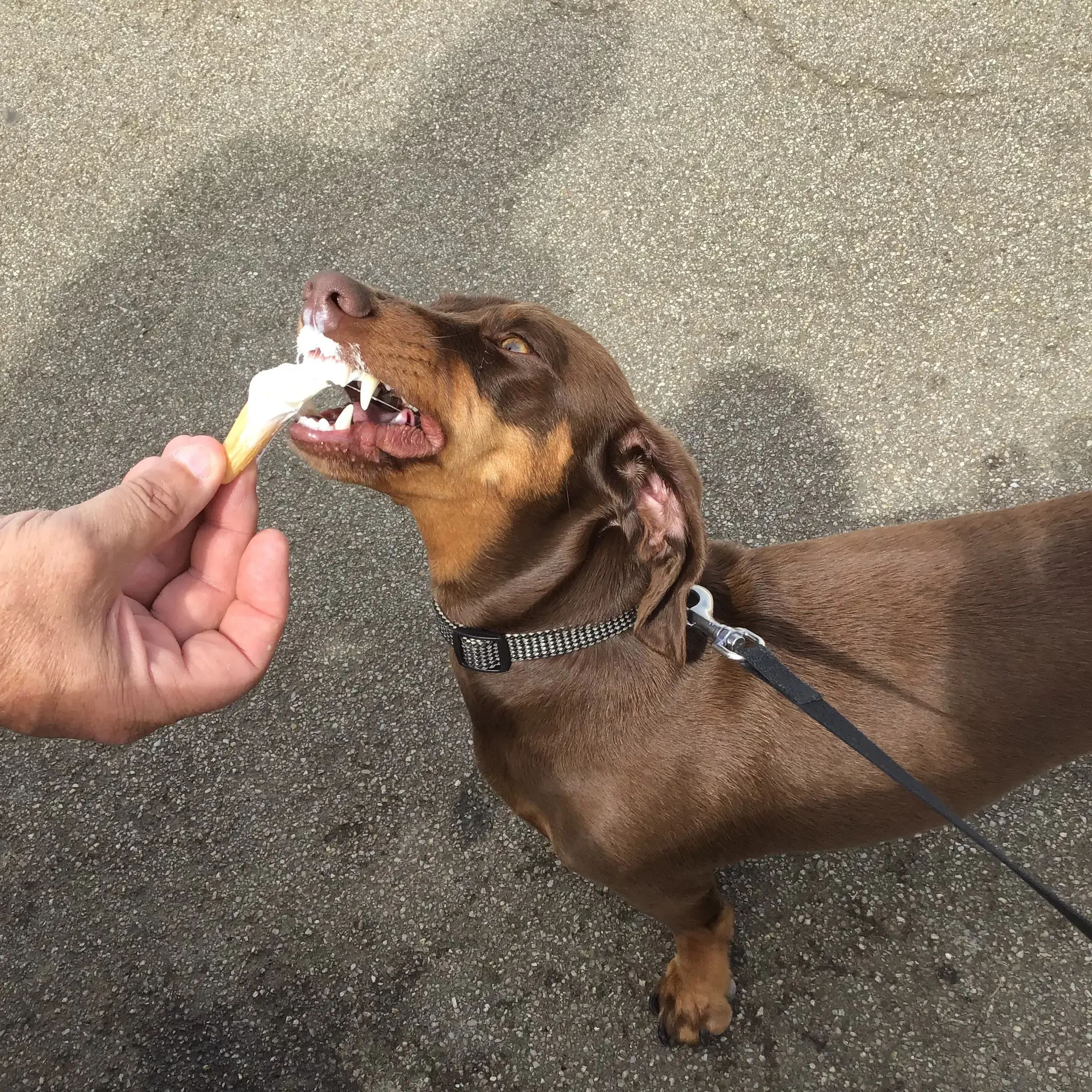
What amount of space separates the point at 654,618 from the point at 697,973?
51.3 inches

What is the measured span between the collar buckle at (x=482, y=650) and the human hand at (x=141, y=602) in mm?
486

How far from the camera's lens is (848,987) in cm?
279

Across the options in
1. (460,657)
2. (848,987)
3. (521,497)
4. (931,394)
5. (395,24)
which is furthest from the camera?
(395,24)

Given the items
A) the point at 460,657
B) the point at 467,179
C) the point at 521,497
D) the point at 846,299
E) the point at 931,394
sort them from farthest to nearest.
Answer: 1. the point at 467,179
2. the point at 846,299
3. the point at 931,394
4. the point at 460,657
5. the point at 521,497

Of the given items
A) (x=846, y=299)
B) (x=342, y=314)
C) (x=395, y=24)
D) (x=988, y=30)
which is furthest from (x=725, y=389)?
(x=395, y=24)

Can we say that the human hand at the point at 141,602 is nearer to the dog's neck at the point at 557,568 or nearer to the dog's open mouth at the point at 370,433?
the dog's open mouth at the point at 370,433

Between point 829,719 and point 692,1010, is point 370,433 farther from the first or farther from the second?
point 692,1010

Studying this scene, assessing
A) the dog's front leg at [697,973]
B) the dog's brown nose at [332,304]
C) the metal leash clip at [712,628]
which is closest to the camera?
the metal leash clip at [712,628]

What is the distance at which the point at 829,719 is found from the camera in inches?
72.7

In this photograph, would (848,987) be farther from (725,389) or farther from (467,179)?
(467,179)

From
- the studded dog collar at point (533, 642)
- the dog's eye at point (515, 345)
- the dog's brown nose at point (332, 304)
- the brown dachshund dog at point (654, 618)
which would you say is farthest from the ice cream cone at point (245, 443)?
the studded dog collar at point (533, 642)

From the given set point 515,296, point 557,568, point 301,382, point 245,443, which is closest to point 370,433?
point 301,382

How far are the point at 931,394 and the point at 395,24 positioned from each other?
393 cm

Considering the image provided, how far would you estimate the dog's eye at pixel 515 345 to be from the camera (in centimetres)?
228
